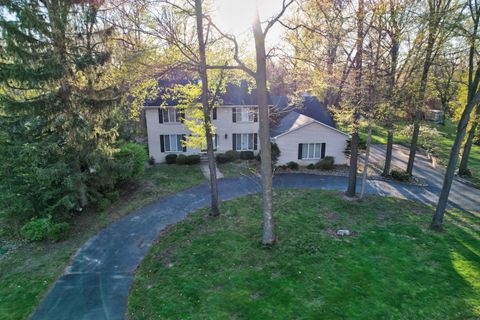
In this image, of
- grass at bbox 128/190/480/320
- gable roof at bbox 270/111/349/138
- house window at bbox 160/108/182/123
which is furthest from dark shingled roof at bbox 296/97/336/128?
grass at bbox 128/190/480/320

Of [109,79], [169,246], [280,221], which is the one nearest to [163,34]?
[109,79]

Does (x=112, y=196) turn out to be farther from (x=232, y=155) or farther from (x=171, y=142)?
(x=232, y=155)

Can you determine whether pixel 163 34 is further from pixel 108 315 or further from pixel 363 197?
pixel 363 197

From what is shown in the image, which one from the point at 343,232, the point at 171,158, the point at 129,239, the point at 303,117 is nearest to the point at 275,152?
the point at 303,117

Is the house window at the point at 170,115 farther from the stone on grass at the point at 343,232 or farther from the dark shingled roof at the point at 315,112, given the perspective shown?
the stone on grass at the point at 343,232

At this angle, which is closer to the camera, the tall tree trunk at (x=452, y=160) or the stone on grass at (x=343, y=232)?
the tall tree trunk at (x=452, y=160)

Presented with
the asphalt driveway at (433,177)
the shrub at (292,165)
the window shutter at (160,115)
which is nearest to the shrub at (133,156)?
the window shutter at (160,115)

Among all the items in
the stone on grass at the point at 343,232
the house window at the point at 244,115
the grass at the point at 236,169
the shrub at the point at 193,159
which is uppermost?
the house window at the point at 244,115
